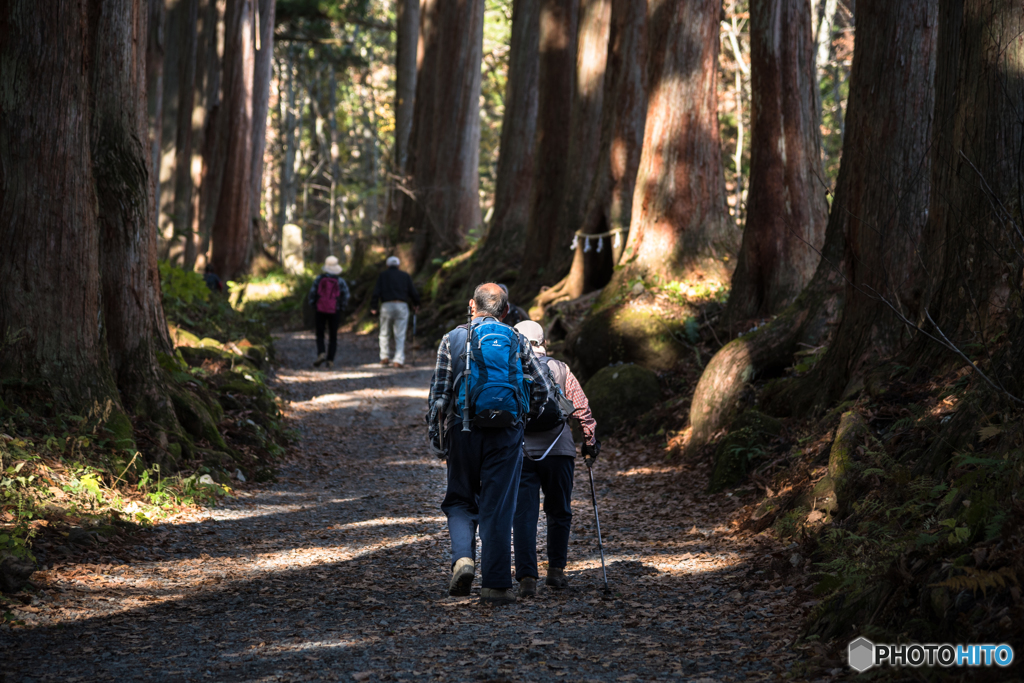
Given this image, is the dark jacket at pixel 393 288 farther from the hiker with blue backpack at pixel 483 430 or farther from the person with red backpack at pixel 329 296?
the hiker with blue backpack at pixel 483 430

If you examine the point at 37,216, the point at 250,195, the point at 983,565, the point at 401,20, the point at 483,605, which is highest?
the point at 401,20

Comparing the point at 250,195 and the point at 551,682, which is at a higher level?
the point at 250,195

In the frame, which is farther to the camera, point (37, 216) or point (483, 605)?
point (37, 216)

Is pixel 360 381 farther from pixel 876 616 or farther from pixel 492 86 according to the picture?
pixel 492 86

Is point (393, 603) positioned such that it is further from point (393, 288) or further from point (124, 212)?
point (393, 288)

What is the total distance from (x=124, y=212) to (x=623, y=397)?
6.25 metres

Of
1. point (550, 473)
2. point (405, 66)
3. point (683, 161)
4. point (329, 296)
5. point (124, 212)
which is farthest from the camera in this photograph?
point (405, 66)

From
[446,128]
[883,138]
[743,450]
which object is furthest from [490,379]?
[446,128]

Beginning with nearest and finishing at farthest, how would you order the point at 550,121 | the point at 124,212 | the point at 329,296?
1. the point at 124,212
2. the point at 329,296
3. the point at 550,121

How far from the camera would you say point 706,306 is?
42.4 feet

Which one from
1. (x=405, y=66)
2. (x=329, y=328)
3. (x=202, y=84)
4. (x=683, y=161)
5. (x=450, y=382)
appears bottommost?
(x=329, y=328)

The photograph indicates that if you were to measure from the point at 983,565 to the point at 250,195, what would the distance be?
2550 cm

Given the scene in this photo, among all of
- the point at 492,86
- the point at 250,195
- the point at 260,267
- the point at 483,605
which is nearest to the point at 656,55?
the point at 483,605

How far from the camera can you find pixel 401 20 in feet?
95.6
